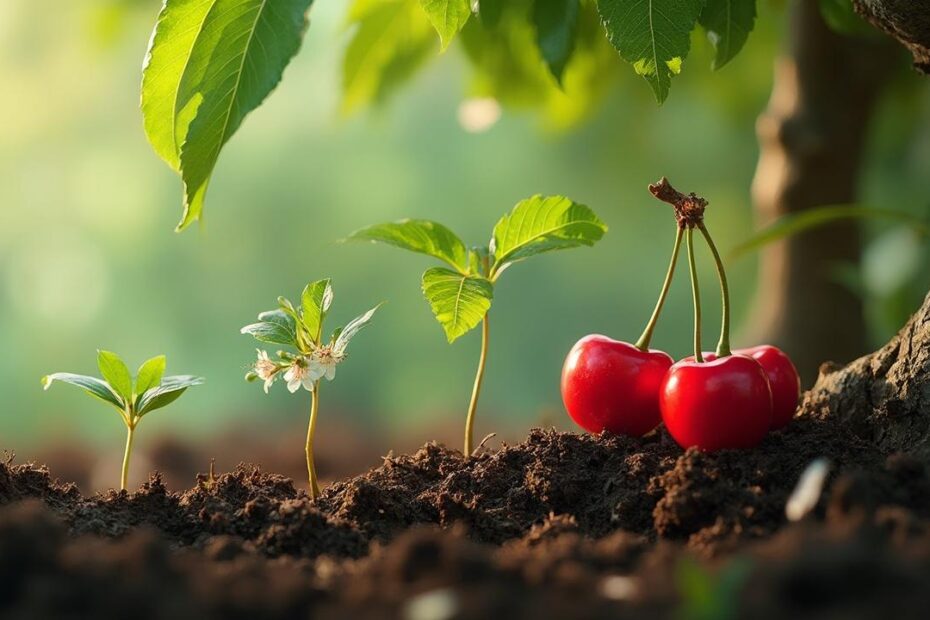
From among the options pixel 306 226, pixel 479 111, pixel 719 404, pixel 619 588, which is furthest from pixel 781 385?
pixel 306 226

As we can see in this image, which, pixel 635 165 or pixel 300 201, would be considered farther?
pixel 300 201

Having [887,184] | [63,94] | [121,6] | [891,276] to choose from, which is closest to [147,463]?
[121,6]

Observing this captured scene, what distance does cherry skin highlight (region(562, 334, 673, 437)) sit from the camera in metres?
1.04

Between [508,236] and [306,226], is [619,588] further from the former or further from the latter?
[306,226]

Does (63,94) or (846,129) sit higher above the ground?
(63,94)

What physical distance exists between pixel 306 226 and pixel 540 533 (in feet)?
12.6

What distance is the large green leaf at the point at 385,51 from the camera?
69.2 inches

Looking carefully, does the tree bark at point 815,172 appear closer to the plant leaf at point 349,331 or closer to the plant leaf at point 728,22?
the plant leaf at point 728,22

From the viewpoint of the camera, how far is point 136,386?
105 centimetres

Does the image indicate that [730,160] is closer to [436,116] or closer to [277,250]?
[436,116]

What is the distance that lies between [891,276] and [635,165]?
7.61 feet

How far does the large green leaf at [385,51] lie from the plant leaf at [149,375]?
0.86 metres

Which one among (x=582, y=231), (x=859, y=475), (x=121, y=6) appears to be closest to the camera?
(x=859, y=475)

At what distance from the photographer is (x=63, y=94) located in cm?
415
